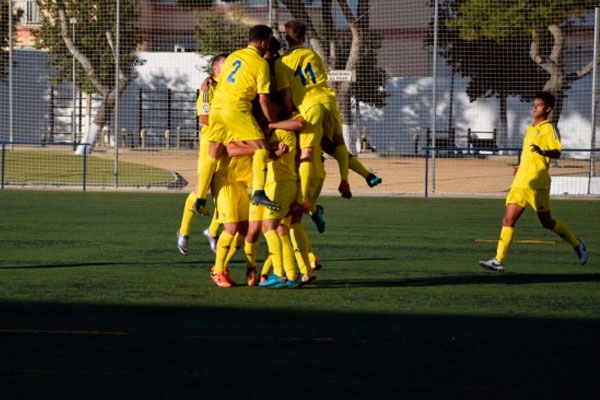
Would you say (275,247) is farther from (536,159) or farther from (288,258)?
(536,159)

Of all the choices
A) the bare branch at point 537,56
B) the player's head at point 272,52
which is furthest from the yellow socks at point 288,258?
the bare branch at point 537,56

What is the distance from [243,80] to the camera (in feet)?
31.4

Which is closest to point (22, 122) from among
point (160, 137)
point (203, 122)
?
point (160, 137)

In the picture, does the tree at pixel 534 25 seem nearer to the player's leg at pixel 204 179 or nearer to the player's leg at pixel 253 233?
the player's leg at pixel 204 179

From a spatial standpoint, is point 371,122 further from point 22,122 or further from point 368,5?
point 22,122

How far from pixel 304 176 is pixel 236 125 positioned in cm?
98

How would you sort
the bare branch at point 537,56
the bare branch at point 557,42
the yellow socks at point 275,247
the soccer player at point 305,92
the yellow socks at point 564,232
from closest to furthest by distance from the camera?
1. the yellow socks at point 275,247
2. the soccer player at point 305,92
3. the yellow socks at point 564,232
4. the bare branch at point 537,56
5. the bare branch at point 557,42

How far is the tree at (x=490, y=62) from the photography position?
3788cm

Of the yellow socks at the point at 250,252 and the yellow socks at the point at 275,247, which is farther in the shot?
→ the yellow socks at the point at 250,252

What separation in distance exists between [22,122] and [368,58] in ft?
42.7

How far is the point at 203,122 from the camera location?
11477 millimetres

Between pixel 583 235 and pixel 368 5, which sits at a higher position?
pixel 368 5

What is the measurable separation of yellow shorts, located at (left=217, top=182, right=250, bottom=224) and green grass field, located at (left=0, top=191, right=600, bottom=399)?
0.69m

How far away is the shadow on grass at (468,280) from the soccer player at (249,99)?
1.41 meters
